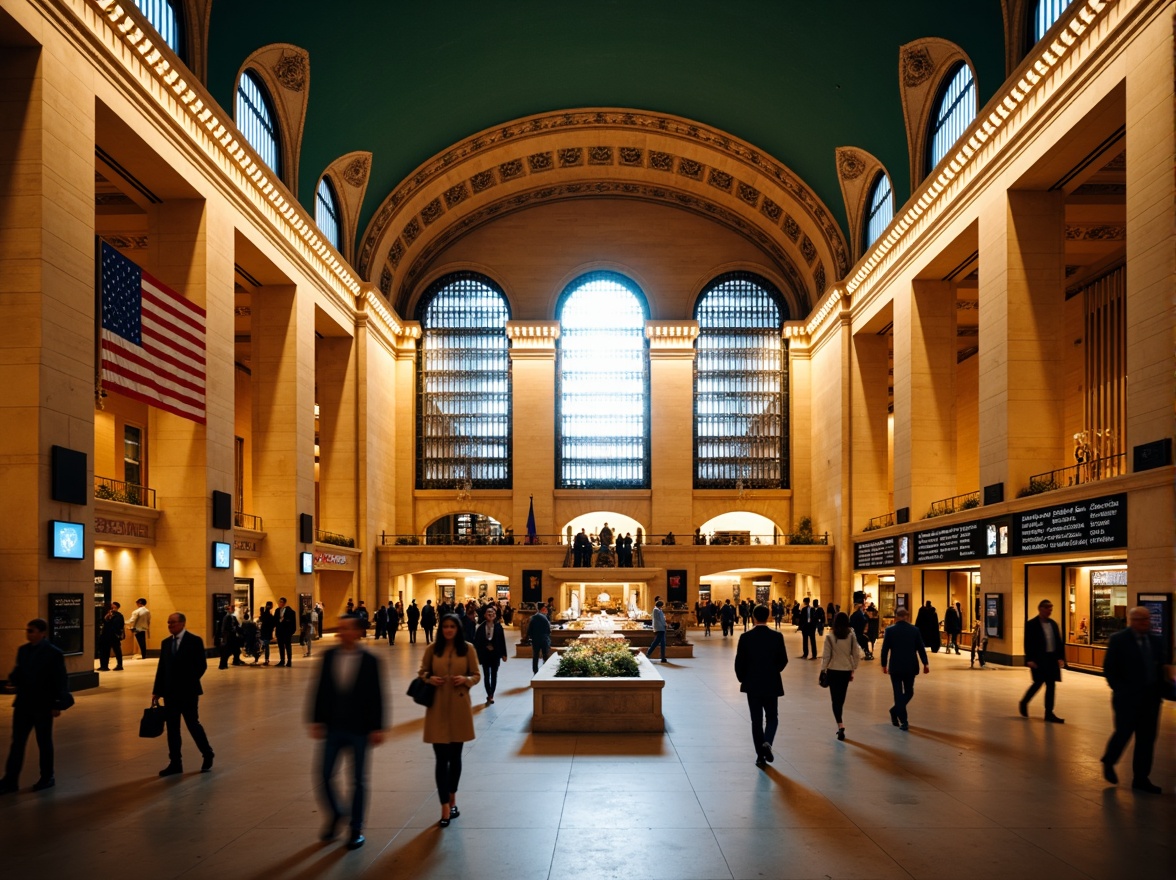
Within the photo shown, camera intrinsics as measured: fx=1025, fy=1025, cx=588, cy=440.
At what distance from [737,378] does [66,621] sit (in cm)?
3185

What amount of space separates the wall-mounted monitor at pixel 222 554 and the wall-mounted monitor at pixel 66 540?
234 inches

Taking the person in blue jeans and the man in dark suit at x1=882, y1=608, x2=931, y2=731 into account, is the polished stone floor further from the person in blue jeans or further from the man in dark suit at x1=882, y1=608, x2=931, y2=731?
the person in blue jeans

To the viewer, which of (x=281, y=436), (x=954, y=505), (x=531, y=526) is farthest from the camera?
(x=531, y=526)

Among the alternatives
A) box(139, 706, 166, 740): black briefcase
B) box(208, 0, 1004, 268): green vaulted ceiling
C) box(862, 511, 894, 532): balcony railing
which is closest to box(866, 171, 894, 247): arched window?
A: box(208, 0, 1004, 268): green vaulted ceiling

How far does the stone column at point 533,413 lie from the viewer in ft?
140

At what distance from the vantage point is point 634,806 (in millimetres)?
7836

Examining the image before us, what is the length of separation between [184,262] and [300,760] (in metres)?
16.1

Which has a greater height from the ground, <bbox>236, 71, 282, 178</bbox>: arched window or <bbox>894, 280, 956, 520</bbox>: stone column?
<bbox>236, 71, 282, 178</bbox>: arched window

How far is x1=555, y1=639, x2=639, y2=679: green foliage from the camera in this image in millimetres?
12086

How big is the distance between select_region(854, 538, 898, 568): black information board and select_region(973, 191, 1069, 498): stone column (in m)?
8.41

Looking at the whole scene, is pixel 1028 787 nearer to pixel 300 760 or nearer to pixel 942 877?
pixel 942 877

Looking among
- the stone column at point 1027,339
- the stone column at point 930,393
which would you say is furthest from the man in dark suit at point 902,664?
the stone column at point 930,393

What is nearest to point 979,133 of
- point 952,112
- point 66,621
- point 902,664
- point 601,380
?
point 952,112

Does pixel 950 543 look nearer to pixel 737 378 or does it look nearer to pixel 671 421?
pixel 671 421
